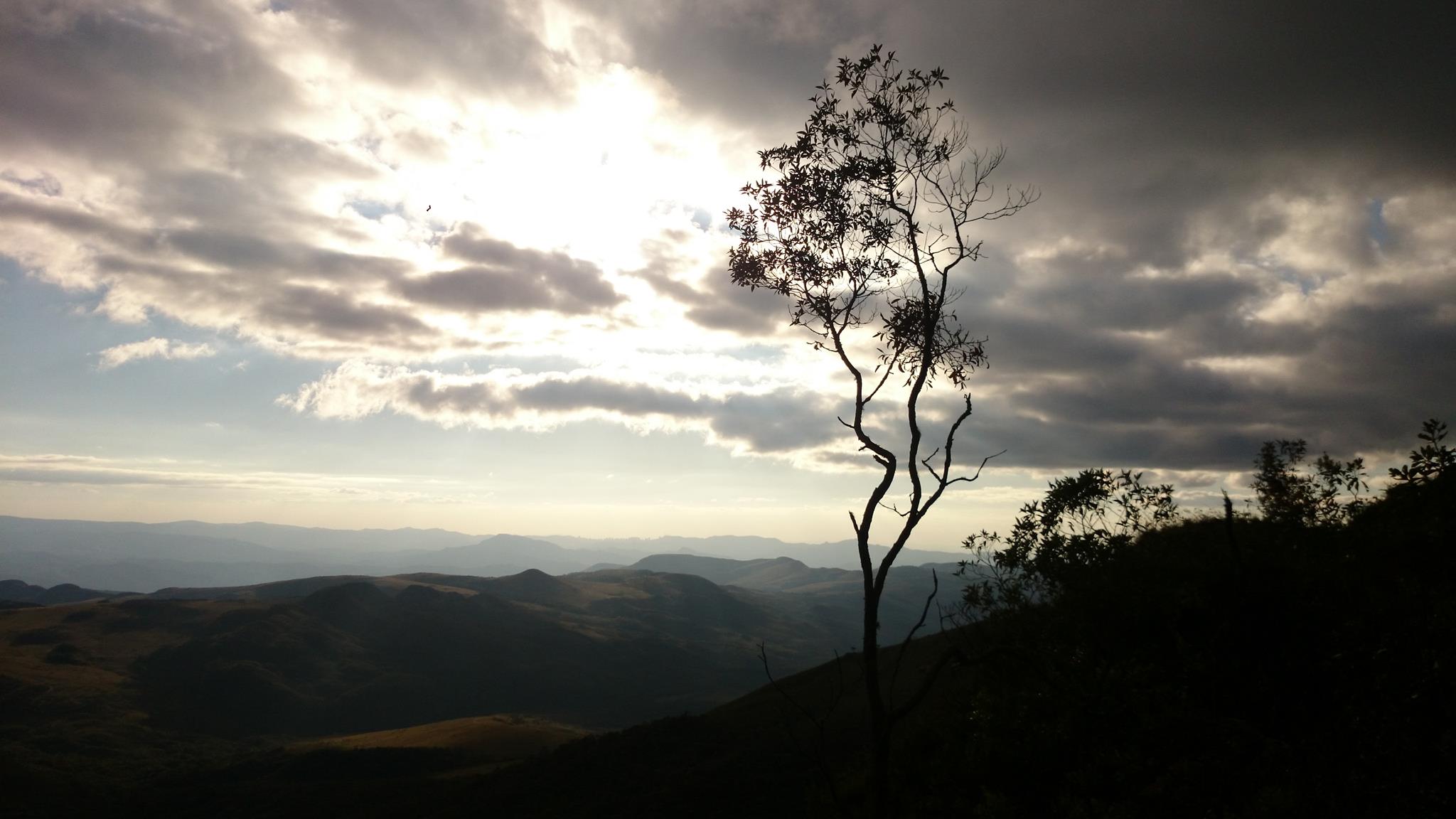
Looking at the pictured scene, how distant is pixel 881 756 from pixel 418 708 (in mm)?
206493

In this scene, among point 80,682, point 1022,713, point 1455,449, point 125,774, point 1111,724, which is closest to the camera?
point 1455,449

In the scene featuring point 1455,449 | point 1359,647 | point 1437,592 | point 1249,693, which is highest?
point 1455,449

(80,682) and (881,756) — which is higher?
(881,756)

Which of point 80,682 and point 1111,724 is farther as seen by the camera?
point 80,682

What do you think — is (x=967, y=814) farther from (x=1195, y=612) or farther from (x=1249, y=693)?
(x=1195, y=612)

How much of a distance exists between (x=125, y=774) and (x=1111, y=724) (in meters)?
136

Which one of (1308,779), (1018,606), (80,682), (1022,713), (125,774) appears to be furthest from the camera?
(80,682)

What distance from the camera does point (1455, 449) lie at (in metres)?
13.9

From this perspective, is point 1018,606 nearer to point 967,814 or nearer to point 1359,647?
point 967,814

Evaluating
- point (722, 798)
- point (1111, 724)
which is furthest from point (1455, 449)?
point (722, 798)

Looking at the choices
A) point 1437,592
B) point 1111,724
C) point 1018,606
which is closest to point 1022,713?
point 1111,724

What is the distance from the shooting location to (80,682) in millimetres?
142250

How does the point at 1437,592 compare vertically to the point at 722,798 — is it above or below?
above

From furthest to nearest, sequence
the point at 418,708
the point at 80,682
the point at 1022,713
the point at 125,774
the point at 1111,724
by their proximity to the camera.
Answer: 1. the point at 418,708
2. the point at 80,682
3. the point at 125,774
4. the point at 1022,713
5. the point at 1111,724
